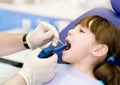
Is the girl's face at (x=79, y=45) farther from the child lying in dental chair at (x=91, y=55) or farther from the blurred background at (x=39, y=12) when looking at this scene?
the blurred background at (x=39, y=12)

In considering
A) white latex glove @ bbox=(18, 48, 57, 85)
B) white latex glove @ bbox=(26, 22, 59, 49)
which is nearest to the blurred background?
white latex glove @ bbox=(26, 22, 59, 49)

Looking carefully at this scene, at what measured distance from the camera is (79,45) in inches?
48.6

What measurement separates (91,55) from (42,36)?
11.3 inches

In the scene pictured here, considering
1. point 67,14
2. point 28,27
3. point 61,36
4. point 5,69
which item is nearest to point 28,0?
Result: point 28,27

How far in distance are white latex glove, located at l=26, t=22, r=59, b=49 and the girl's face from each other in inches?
3.4

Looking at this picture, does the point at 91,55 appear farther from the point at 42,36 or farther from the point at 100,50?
the point at 42,36

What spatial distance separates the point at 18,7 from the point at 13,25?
0.22 m

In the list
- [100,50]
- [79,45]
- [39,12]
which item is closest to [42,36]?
[79,45]

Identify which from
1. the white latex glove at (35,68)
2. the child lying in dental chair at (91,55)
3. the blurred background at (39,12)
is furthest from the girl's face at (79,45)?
the blurred background at (39,12)

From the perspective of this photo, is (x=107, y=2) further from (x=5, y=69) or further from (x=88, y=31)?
(x=5, y=69)

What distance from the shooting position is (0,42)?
147 cm

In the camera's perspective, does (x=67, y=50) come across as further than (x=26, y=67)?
Yes

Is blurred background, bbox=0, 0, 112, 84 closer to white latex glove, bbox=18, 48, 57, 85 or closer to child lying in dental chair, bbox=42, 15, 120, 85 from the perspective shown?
child lying in dental chair, bbox=42, 15, 120, 85

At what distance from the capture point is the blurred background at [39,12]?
87.0 inches
